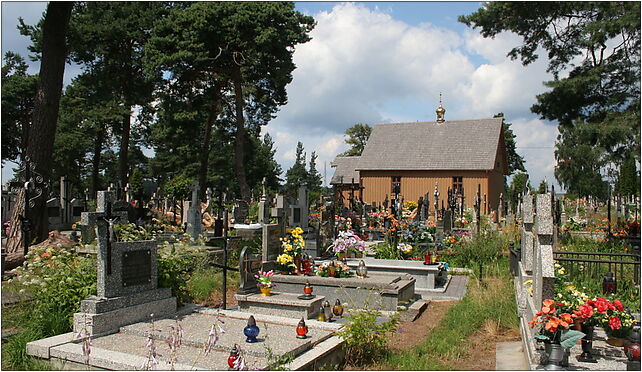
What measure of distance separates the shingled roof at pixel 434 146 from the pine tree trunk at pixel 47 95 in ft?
96.3

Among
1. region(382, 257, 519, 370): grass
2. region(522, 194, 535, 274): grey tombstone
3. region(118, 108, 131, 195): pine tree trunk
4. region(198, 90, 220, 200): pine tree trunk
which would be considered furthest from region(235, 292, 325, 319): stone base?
region(198, 90, 220, 200): pine tree trunk

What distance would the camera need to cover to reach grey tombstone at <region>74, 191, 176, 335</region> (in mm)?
6766

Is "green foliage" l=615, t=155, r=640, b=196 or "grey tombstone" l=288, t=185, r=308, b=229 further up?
"green foliage" l=615, t=155, r=640, b=196

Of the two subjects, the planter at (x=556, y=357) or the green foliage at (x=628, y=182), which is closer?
the planter at (x=556, y=357)

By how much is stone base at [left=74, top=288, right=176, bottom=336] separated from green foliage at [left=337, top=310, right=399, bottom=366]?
2.79 meters

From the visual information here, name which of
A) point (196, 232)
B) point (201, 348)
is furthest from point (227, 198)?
point (201, 348)

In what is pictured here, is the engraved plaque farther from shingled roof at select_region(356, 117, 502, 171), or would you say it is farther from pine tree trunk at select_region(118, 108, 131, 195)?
shingled roof at select_region(356, 117, 502, 171)

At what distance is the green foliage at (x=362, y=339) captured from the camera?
21.1 feet

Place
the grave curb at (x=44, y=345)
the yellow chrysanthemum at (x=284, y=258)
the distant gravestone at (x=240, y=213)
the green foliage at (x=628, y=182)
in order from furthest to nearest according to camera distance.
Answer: the green foliage at (x=628, y=182)
the distant gravestone at (x=240, y=213)
the yellow chrysanthemum at (x=284, y=258)
the grave curb at (x=44, y=345)

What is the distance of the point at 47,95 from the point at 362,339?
11.1m

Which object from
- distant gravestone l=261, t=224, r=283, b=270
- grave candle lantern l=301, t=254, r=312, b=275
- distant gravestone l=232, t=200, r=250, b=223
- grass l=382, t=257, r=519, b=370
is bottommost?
grass l=382, t=257, r=519, b=370

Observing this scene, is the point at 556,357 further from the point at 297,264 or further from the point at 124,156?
the point at 124,156

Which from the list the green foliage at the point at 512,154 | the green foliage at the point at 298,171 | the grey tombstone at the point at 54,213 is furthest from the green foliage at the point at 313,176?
the grey tombstone at the point at 54,213

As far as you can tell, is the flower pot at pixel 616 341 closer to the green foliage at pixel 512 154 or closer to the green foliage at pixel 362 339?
the green foliage at pixel 362 339
